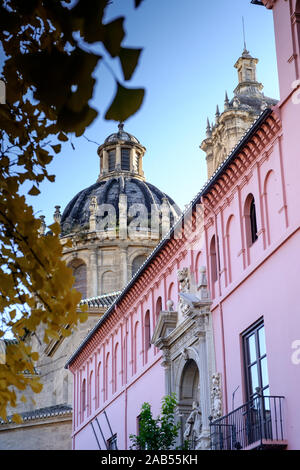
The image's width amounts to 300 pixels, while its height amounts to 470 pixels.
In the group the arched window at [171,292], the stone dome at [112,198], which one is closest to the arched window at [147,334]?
the arched window at [171,292]

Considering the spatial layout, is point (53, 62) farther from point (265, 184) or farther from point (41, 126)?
point (265, 184)

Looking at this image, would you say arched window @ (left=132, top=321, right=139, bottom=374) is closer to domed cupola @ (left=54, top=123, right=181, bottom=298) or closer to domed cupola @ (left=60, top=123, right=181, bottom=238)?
domed cupola @ (left=54, top=123, right=181, bottom=298)

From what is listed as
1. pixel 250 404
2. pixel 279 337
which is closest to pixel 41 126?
pixel 279 337

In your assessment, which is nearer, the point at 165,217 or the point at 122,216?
the point at 122,216

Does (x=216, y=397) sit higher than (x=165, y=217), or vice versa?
(x=165, y=217)

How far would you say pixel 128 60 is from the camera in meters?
4.32

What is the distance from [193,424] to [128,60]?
64.3ft

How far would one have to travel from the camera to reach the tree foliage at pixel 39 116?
436 centimetres


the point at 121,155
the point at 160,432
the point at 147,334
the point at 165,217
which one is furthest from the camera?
the point at 121,155

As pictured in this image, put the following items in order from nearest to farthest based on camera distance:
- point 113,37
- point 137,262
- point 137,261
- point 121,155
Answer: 1. point 113,37
2. point 137,262
3. point 137,261
4. point 121,155

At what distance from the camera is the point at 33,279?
5.85 meters

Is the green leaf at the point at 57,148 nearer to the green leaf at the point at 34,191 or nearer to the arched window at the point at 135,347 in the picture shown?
the green leaf at the point at 34,191

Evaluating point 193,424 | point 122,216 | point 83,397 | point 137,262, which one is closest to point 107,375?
point 83,397

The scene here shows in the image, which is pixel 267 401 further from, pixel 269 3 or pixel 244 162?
pixel 269 3
